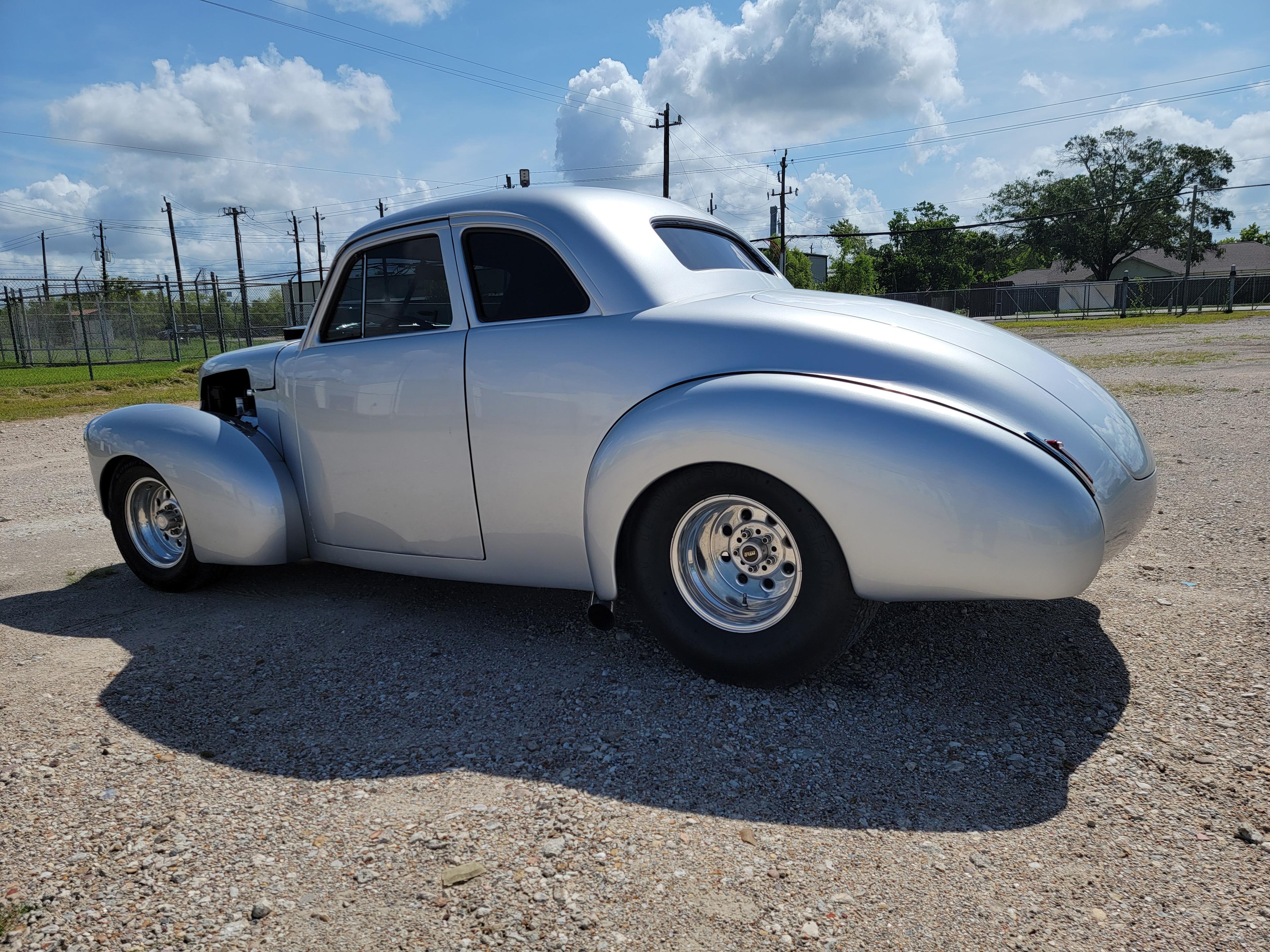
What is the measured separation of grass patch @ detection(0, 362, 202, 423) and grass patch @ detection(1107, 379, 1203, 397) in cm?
1316

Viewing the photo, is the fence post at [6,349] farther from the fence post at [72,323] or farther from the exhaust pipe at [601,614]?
the exhaust pipe at [601,614]

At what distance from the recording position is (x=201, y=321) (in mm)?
22391

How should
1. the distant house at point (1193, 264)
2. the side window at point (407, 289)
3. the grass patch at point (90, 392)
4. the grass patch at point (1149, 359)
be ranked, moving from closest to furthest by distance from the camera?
the side window at point (407, 289)
the grass patch at point (90, 392)
the grass patch at point (1149, 359)
the distant house at point (1193, 264)

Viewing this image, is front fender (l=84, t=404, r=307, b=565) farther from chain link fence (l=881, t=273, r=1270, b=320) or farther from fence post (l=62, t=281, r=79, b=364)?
chain link fence (l=881, t=273, r=1270, b=320)

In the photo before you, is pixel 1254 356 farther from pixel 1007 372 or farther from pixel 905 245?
pixel 905 245

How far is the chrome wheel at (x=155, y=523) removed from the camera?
475cm

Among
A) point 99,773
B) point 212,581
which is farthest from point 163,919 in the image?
point 212,581

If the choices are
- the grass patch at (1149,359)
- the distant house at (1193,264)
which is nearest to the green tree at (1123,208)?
the distant house at (1193,264)

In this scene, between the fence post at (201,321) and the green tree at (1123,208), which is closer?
the fence post at (201,321)

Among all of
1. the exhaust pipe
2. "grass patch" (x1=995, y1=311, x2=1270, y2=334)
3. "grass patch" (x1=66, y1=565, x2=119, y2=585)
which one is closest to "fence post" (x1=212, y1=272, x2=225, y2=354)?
"grass patch" (x1=66, y1=565, x2=119, y2=585)

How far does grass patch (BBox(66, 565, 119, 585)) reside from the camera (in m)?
5.17

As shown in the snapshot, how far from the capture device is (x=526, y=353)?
346cm

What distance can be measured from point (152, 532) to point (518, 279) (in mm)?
2799

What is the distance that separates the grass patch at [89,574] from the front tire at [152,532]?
0.43 m
